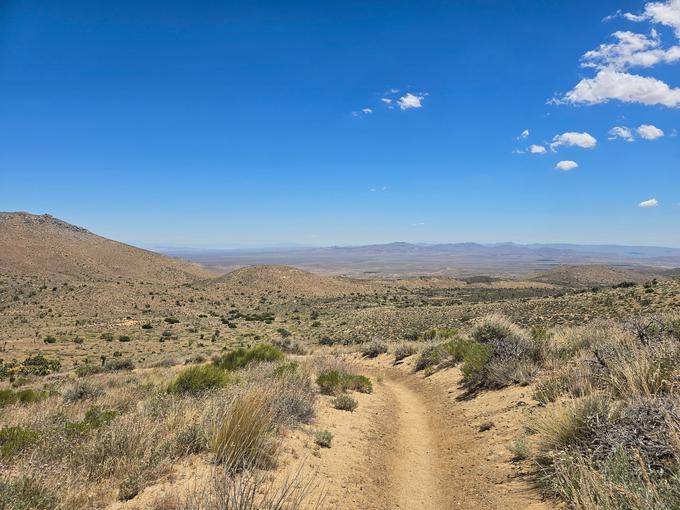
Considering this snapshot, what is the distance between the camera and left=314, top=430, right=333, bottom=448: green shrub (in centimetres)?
685

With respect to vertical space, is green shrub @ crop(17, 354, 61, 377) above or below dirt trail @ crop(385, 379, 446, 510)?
below

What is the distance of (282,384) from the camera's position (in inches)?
347

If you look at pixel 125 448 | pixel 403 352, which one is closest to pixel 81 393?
pixel 125 448

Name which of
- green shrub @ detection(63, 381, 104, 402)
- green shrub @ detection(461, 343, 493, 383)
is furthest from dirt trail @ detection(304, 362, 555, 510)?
green shrub @ detection(63, 381, 104, 402)

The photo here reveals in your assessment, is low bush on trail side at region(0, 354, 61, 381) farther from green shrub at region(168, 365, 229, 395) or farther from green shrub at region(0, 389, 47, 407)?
green shrub at region(168, 365, 229, 395)

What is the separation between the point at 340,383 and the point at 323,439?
4548 millimetres

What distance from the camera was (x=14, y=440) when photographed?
5457 mm

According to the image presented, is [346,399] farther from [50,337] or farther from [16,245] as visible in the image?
[16,245]

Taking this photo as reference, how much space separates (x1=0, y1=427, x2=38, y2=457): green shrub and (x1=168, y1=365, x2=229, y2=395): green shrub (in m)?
3.36

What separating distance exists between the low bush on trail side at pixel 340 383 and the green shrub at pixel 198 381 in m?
2.87

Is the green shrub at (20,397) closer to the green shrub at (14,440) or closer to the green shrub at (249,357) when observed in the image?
the green shrub at (249,357)

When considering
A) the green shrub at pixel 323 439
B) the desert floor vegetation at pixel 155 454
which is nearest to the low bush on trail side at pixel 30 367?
the desert floor vegetation at pixel 155 454

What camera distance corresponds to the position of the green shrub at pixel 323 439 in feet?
22.5

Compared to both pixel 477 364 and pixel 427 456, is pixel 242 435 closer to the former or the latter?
pixel 427 456
